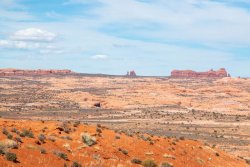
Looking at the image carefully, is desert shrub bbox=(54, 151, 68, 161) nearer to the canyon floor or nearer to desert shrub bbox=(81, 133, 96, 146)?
the canyon floor

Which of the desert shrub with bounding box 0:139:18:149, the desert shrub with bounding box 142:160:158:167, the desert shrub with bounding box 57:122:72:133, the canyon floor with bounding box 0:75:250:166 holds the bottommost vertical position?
the canyon floor with bounding box 0:75:250:166

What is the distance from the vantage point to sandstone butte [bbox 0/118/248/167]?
64.3 feet

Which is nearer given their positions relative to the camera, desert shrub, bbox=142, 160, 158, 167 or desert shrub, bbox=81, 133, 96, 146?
desert shrub, bbox=142, 160, 158, 167

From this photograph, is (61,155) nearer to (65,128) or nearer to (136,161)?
(136,161)

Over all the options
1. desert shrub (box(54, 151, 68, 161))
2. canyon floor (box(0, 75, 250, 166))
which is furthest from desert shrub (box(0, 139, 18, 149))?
desert shrub (box(54, 151, 68, 161))

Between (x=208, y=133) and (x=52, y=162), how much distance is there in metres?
54.4

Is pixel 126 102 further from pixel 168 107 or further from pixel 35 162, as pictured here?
pixel 35 162

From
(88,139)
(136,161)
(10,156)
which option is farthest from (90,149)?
(10,156)

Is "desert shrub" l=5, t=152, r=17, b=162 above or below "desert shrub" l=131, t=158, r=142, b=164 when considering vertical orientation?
above

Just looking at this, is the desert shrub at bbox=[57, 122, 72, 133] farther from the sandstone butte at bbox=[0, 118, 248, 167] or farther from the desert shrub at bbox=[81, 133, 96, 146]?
the desert shrub at bbox=[81, 133, 96, 146]

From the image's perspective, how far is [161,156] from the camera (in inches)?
1119

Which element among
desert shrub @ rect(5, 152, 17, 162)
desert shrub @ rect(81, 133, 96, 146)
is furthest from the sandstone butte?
desert shrub @ rect(5, 152, 17, 162)

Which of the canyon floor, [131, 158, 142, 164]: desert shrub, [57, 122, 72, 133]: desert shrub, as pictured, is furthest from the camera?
the canyon floor

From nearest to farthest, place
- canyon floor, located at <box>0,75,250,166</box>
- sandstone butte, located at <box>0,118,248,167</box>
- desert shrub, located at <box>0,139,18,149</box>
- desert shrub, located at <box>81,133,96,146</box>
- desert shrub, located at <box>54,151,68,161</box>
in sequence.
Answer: desert shrub, located at <box>0,139,18,149</box> < sandstone butte, located at <box>0,118,248,167</box> < desert shrub, located at <box>54,151,68,161</box> < desert shrub, located at <box>81,133,96,146</box> < canyon floor, located at <box>0,75,250,166</box>
